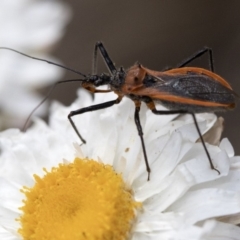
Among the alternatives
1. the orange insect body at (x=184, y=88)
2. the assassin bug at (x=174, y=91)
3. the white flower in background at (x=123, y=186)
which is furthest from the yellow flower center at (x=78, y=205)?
the orange insect body at (x=184, y=88)

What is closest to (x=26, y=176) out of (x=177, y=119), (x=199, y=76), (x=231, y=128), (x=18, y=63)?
(x=177, y=119)

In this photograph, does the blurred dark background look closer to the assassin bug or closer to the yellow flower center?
the assassin bug

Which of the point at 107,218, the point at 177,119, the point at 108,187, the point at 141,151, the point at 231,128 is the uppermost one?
the point at 231,128

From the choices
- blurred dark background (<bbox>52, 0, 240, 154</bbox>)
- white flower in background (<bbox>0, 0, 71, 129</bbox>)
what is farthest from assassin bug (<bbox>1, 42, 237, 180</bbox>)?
blurred dark background (<bbox>52, 0, 240, 154</bbox>)

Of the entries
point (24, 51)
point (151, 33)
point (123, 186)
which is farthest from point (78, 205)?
point (151, 33)

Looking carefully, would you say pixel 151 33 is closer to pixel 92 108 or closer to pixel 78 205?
pixel 92 108

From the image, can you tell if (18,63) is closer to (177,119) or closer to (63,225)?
(177,119)

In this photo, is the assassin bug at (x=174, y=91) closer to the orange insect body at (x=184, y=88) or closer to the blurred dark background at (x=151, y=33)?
the orange insect body at (x=184, y=88)
